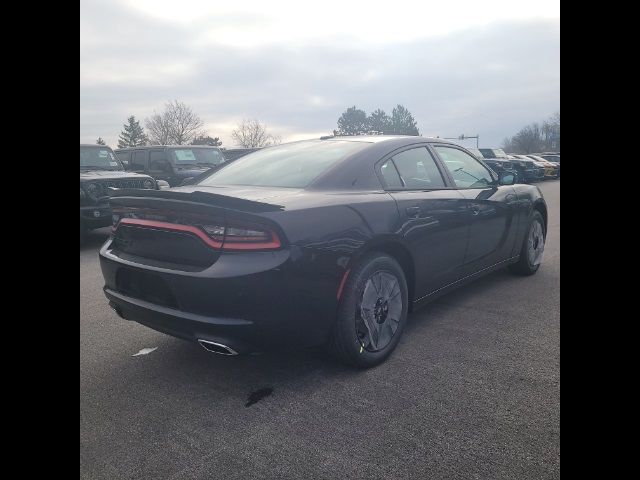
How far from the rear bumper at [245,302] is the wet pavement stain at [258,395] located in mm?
330

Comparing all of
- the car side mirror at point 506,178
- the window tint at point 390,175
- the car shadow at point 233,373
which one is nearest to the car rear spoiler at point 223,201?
the car shadow at point 233,373

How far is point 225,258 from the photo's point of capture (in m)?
2.38

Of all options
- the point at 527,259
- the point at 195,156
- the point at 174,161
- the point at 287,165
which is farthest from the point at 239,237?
the point at 195,156

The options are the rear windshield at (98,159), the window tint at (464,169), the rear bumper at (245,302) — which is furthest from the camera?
the rear windshield at (98,159)

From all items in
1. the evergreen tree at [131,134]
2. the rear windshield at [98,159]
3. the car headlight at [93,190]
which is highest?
the evergreen tree at [131,134]

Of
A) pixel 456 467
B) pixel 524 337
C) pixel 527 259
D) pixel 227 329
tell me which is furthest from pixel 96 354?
pixel 527 259

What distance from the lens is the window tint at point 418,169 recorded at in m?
3.44

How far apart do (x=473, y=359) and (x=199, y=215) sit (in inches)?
75.4

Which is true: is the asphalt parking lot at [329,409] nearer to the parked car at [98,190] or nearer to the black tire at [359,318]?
the black tire at [359,318]

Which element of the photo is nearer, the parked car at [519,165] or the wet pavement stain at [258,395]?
the wet pavement stain at [258,395]

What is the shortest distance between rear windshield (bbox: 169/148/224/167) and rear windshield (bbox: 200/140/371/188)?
8821mm

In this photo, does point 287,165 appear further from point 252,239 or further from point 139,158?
point 139,158
